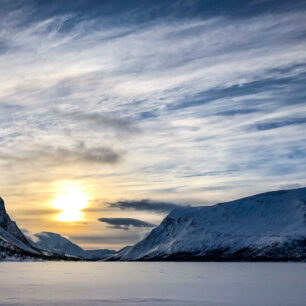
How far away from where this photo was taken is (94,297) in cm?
7562

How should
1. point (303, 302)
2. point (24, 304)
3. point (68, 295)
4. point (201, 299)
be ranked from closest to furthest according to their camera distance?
point (24, 304), point (303, 302), point (201, 299), point (68, 295)

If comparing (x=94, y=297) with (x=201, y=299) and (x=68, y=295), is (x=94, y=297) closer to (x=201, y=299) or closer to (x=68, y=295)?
(x=68, y=295)

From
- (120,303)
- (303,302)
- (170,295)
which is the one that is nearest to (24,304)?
(120,303)

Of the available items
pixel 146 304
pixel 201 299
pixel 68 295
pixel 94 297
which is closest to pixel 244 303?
pixel 201 299

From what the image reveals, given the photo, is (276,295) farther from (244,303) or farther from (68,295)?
(68,295)

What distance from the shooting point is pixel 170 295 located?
79.2 m

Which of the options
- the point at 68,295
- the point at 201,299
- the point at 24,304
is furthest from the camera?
the point at 68,295

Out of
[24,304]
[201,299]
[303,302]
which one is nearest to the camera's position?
[24,304]

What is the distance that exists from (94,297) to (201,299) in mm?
17379

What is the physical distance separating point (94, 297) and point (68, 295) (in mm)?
5207

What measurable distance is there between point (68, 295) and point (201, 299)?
22.4 metres

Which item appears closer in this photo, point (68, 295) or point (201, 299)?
point (201, 299)

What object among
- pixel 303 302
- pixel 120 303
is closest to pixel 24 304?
pixel 120 303

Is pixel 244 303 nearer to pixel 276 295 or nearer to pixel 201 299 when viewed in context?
pixel 201 299
